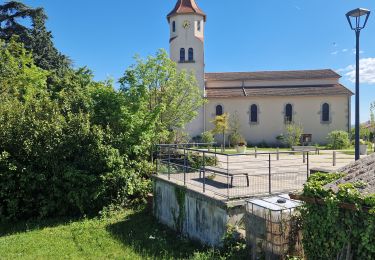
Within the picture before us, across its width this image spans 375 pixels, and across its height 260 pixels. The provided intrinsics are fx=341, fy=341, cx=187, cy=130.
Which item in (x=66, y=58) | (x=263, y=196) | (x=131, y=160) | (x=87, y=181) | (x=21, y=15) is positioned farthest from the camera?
(x=66, y=58)

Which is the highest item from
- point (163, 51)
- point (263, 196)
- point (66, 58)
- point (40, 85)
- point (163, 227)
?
point (66, 58)

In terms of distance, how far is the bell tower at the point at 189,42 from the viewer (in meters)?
36.6

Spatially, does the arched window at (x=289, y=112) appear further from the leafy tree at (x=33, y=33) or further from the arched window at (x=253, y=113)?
the leafy tree at (x=33, y=33)

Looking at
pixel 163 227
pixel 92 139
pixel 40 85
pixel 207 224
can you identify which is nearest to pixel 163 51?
pixel 40 85

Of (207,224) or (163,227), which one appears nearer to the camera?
(207,224)

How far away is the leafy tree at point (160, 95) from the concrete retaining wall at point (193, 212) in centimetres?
302

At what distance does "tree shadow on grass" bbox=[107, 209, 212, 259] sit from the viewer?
302 inches

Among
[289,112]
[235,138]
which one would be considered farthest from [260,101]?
[235,138]

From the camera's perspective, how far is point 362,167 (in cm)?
525

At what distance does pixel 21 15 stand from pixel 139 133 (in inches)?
835

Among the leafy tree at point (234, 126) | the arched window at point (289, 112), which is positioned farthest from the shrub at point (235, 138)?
the arched window at point (289, 112)

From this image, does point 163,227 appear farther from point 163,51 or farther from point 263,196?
point 163,51

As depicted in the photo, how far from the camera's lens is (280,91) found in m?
38.2

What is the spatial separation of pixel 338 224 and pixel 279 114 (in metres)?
34.5
